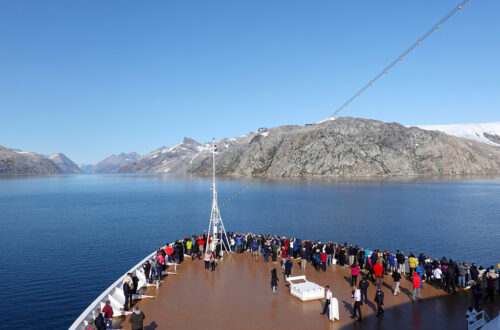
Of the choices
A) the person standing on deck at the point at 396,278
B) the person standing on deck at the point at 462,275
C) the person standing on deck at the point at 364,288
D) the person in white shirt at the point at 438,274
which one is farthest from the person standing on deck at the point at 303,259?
the person standing on deck at the point at 462,275

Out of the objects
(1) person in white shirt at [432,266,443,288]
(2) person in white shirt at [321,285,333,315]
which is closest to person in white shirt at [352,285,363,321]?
(2) person in white shirt at [321,285,333,315]

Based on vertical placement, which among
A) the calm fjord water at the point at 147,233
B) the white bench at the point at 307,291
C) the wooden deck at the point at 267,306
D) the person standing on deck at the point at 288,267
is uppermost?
the person standing on deck at the point at 288,267

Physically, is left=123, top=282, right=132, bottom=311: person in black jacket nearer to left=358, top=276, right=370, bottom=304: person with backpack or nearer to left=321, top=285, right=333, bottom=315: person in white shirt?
left=321, top=285, right=333, bottom=315: person in white shirt

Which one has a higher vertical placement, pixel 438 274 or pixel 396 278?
pixel 396 278

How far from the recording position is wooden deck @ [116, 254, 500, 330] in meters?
16.0

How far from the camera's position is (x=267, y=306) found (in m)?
18.2

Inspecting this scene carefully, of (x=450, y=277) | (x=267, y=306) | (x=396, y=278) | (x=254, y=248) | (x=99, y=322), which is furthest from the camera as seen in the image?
(x=254, y=248)

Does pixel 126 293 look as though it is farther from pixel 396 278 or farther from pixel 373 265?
pixel 373 265

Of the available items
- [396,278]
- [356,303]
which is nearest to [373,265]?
[396,278]

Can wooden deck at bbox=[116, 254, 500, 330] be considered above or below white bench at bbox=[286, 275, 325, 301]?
below

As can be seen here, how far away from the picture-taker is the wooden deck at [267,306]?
52.6ft

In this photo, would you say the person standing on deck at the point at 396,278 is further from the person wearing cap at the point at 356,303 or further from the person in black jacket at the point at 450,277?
the person wearing cap at the point at 356,303

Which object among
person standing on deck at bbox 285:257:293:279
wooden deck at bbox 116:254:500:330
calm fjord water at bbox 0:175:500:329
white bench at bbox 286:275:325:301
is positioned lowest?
calm fjord water at bbox 0:175:500:329

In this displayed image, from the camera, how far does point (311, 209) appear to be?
81375 mm
